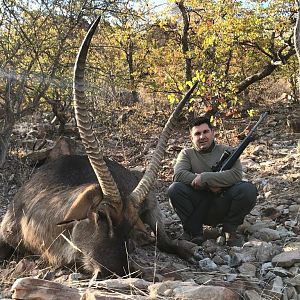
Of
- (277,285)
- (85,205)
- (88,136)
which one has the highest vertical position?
(88,136)

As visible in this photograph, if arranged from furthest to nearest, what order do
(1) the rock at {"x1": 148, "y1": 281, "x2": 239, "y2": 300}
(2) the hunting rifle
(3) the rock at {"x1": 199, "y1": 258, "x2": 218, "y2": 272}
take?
(2) the hunting rifle
(3) the rock at {"x1": 199, "y1": 258, "x2": 218, "y2": 272}
(1) the rock at {"x1": 148, "y1": 281, "x2": 239, "y2": 300}

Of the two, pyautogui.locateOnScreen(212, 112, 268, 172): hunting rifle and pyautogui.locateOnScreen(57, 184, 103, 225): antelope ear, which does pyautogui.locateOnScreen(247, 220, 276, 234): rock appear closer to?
pyautogui.locateOnScreen(212, 112, 268, 172): hunting rifle

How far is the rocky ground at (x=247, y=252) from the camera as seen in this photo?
4.12 meters

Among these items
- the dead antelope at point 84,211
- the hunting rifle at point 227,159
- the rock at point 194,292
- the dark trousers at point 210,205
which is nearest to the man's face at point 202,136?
the hunting rifle at point 227,159

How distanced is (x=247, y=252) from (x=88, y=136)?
6.92 feet

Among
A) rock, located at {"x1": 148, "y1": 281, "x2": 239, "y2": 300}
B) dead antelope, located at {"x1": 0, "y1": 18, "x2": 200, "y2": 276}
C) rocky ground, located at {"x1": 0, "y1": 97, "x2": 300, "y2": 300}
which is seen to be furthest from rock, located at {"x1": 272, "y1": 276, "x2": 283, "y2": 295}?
dead antelope, located at {"x1": 0, "y1": 18, "x2": 200, "y2": 276}

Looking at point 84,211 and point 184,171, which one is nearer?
point 84,211

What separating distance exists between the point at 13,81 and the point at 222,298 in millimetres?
6443

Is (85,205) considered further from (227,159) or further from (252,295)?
(227,159)

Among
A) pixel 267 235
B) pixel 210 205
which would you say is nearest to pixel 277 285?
pixel 267 235

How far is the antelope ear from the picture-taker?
4359mm

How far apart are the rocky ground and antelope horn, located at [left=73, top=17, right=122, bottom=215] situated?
2.31 ft

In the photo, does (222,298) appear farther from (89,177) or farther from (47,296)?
(89,177)

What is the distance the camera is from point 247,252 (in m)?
5.02
